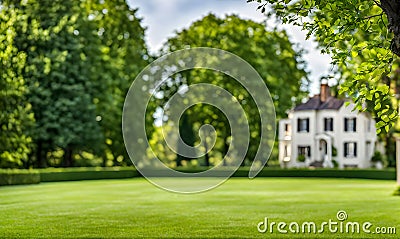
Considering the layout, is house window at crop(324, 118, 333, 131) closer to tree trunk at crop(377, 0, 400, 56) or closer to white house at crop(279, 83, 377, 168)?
white house at crop(279, 83, 377, 168)

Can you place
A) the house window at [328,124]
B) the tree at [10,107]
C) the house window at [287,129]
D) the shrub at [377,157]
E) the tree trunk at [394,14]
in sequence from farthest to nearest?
the house window at [287,129] < the house window at [328,124] < the shrub at [377,157] < the tree at [10,107] < the tree trunk at [394,14]

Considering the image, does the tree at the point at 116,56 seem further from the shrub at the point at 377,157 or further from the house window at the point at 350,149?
the shrub at the point at 377,157

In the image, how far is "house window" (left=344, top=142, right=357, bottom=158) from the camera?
6253 centimetres

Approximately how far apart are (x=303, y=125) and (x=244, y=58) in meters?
13.9

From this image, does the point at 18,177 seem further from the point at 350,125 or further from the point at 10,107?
the point at 350,125

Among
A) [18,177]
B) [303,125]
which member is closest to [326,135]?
→ [303,125]

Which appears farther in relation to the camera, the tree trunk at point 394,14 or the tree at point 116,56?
the tree at point 116,56

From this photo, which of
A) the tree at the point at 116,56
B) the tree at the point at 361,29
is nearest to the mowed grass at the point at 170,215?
the tree at the point at 361,29

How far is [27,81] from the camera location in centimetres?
4172

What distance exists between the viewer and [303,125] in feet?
212

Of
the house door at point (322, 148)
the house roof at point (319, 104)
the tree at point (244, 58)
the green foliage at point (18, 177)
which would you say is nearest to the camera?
the green foliage at point (18, 177)

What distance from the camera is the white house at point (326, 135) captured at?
62.4m

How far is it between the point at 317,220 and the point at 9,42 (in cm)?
2321

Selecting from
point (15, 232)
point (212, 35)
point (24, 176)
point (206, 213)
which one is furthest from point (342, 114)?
point (15, 232)
